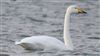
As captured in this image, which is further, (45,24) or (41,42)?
(45,24)

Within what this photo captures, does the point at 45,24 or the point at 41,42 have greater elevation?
the point at 41,42

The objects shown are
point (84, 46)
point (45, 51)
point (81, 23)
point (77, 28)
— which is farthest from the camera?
point (81, 23)

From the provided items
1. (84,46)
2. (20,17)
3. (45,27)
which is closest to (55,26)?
(45,27)

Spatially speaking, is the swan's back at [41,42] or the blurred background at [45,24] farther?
the blurred background at [45,24]

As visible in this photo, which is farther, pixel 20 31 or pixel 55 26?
pixel 55 26

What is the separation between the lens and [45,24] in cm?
1798

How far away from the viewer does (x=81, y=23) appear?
1873 cm

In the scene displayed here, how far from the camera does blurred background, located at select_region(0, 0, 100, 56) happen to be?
46.0 feet

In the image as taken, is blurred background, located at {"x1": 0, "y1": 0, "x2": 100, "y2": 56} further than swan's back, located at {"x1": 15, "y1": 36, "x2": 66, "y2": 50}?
Yes

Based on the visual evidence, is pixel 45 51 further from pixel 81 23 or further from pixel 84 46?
pixel 81 23

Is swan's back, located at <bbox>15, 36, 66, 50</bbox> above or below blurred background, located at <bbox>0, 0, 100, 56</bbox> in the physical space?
above

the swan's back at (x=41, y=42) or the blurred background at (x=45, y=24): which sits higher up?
the swan's back at (x=41, y=42)

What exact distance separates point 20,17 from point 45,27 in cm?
224

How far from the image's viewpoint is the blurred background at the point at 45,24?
14.0 m
